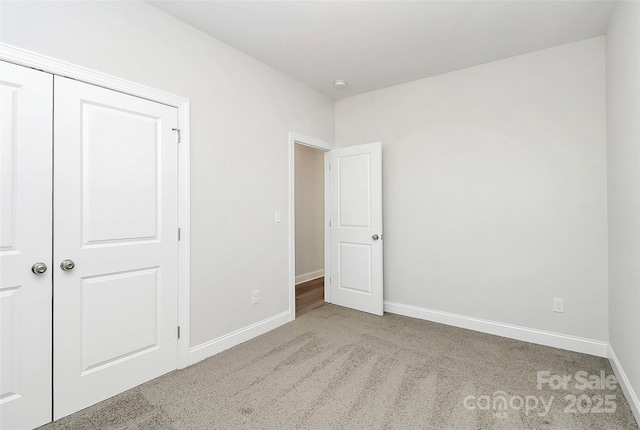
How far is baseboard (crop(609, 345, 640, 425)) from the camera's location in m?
1.78

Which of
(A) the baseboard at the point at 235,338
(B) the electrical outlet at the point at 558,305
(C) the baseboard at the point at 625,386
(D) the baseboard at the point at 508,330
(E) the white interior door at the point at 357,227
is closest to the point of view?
(C) the baseboard at the point at 625,386

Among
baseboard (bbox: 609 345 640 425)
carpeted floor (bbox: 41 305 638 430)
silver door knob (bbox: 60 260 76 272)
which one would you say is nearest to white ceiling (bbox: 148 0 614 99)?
silver door knob (bbox: 60 260 76 272)

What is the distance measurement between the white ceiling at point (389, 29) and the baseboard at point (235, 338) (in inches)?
103

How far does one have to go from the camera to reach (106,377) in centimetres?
201

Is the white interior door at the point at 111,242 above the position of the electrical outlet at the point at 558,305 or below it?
above

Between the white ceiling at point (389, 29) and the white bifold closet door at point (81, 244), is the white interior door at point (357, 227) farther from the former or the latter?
the white bifold closet door at point (81, 244)

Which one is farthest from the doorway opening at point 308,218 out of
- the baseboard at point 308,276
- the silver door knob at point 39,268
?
the silver door knob at point 39,268

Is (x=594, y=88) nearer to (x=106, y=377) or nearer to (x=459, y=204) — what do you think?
(x=459, y=204)

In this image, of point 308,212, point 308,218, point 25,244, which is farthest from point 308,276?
point 25,244

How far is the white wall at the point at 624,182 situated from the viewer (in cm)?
180

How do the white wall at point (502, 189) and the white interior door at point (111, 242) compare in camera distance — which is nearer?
the white interior door at point (111, 242)

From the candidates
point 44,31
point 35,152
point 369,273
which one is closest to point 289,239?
point 369,273

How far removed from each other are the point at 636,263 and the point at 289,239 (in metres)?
2.75

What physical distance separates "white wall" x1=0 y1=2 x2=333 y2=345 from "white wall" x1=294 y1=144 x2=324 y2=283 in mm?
1786
